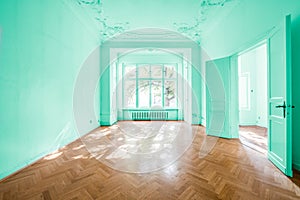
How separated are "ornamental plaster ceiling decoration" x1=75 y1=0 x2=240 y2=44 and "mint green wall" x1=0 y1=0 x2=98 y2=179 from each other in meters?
0.85

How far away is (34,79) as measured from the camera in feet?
7.19

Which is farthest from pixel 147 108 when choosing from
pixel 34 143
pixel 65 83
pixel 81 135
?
pixel 34 143

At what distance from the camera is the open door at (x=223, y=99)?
3422 millimetres

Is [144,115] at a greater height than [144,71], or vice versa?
[144,71]

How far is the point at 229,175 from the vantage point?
1.76 meters

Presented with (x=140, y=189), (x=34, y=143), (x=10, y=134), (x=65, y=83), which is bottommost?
(x=140, y=189)

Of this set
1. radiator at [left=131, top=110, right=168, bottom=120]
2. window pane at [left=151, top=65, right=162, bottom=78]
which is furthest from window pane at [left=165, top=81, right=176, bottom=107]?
window pane at [left=151, top=65, right=162, bottom=78]

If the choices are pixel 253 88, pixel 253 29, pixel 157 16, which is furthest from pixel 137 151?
pixel 253 88

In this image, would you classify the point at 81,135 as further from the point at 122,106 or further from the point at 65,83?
the point at 122,106

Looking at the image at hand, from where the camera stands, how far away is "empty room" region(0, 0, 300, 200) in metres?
1.66

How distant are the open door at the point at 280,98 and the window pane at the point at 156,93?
175 inches

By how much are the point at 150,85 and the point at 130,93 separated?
3.42 ft

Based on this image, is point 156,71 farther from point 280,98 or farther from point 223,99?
point 280,98

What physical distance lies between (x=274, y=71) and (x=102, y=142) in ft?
11.7
